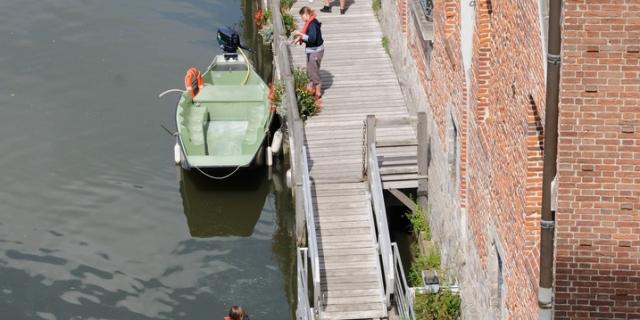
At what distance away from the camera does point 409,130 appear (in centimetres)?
2786

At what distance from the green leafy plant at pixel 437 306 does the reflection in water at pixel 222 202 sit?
360 inches

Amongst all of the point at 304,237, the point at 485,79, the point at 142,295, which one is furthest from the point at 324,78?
the point at 485,79

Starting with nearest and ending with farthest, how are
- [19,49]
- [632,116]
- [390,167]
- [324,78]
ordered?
[632,116] < [390,167] < [324,78] < [19,49]

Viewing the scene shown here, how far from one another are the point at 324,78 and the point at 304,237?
4.43m

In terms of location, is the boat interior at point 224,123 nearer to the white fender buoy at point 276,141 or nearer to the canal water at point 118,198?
the white fender buoy at point 276,141

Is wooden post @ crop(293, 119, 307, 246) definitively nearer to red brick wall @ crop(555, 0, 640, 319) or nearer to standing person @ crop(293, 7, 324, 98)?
standing person @ crop(293, 7, 324, 98)

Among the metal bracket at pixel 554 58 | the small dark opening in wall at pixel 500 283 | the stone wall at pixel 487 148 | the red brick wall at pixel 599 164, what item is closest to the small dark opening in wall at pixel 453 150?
the stone wall at pixel 487 148

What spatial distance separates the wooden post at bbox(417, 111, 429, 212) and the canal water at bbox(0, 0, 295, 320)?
3.63 m

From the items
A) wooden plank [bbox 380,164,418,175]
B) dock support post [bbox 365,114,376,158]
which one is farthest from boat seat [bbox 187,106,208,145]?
dock support post [bbox 365,114,376,158]

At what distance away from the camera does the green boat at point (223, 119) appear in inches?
1219

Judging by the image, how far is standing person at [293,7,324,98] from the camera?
93.8 ft

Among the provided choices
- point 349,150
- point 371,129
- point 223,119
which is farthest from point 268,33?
point 371,129

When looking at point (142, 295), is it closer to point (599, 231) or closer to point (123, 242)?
point (123, 242)

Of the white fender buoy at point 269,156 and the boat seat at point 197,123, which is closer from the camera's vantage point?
the boat seat at point 197,123
